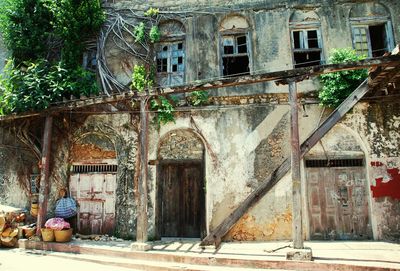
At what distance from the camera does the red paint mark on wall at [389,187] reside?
8797mm

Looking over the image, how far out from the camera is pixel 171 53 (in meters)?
10.6

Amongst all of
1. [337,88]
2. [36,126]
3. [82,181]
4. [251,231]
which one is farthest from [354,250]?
[36,126]

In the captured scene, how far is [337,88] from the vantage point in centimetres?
876

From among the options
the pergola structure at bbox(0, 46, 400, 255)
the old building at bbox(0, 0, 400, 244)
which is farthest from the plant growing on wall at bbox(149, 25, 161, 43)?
the pergola structure at bbox(0, 46, 400, 255)

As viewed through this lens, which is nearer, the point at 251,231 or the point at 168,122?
the point at 251,231

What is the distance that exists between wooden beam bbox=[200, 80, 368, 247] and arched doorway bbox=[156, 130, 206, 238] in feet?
4.98

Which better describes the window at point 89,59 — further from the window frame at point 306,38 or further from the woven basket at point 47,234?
the window frame at point 306,38

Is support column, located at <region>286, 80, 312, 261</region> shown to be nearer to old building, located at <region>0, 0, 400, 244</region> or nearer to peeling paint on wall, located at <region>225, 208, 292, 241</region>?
old building, located at <region>0, 0, 400, 244</region>

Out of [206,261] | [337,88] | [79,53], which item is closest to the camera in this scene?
[206,261]

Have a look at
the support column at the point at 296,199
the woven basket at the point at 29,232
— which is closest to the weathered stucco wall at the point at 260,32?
the support column at the point at 296,199

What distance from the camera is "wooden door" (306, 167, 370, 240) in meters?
8.87

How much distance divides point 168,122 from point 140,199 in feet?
9.76

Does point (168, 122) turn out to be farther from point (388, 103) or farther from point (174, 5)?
point (388, 103)

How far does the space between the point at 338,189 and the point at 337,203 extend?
42 cm
